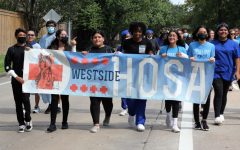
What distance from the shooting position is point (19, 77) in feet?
26.9

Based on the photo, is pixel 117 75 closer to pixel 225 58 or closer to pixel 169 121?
pixel 169 121

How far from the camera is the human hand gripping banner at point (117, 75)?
28.1 ft

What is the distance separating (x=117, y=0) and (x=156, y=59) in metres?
33.3

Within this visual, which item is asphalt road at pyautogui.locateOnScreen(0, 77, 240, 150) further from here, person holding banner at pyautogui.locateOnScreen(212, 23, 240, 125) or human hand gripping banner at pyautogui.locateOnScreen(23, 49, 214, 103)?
human hand gripping banner at pyautogui.locateOnScreen(23, 49, 214, 103)

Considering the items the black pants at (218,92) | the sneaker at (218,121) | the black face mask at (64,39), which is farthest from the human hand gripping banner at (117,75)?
the sneaker at (218,121)

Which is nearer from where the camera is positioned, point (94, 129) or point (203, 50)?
point (94, 129)

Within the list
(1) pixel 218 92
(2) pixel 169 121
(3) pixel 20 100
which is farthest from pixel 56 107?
(1) pixel 218 92

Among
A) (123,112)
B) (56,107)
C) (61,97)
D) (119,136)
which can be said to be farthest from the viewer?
(123,112)

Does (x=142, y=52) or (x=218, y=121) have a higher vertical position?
(x=142, y=52)

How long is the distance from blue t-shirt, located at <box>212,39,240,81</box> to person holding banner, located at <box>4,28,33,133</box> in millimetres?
3366

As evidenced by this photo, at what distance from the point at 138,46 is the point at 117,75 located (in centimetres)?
63

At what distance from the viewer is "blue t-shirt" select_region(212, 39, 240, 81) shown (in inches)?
350

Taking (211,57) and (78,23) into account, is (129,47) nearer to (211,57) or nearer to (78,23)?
(211,57)

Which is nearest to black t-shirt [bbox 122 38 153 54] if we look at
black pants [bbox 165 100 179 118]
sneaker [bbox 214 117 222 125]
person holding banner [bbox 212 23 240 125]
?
black pants [bbox 165 100 179 118]
